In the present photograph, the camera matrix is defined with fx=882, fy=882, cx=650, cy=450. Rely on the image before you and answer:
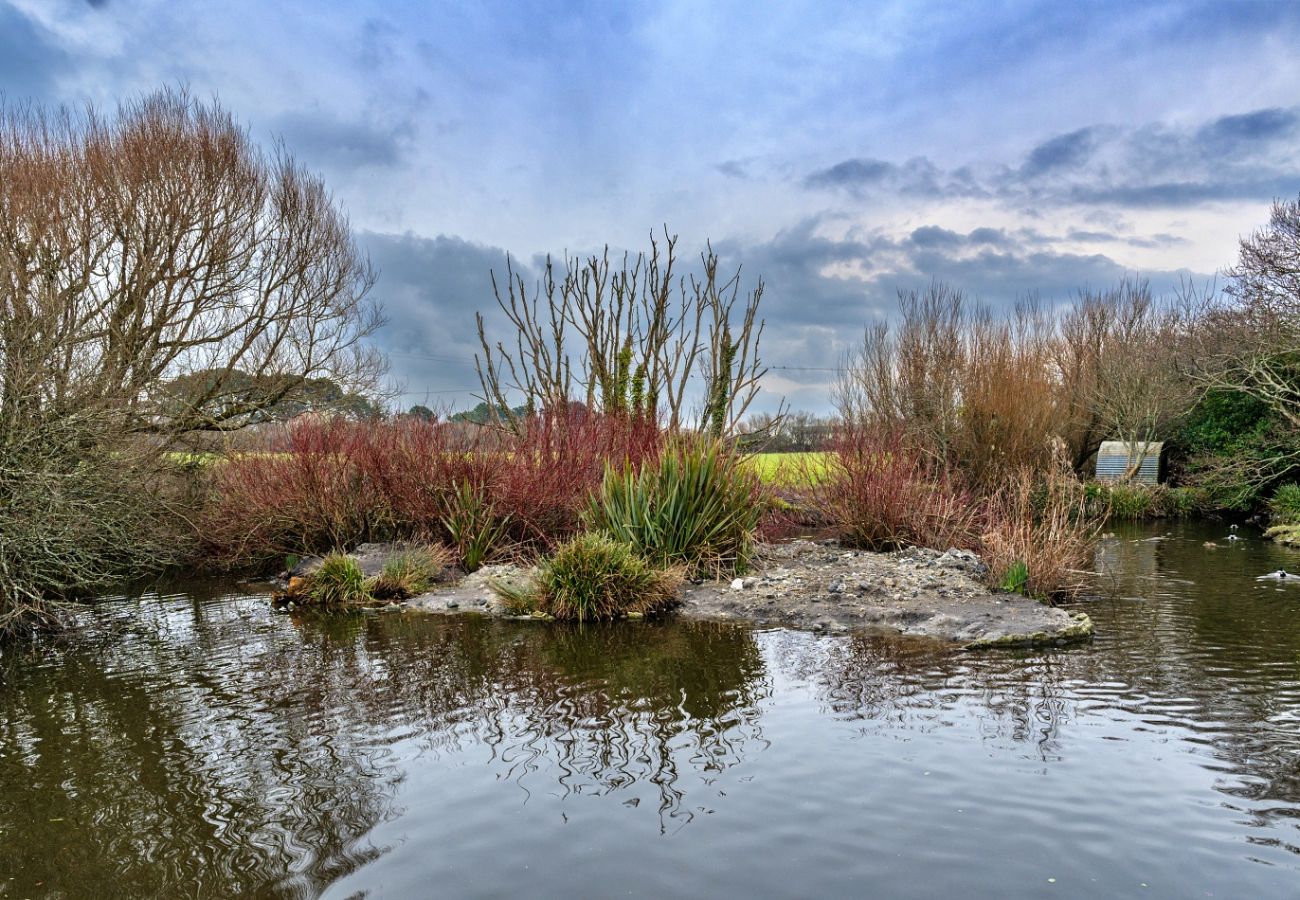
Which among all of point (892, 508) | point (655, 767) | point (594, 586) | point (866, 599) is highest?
point (892, 508)

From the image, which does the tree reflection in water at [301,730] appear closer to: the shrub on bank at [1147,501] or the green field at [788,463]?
the green field at [788,463]

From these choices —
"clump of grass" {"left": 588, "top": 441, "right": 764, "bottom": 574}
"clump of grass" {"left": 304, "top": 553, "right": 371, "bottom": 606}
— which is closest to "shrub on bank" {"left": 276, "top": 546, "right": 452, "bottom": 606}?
"clump of grass" {"left": 304, "top": 553, "right": 371, "bottom": 606}

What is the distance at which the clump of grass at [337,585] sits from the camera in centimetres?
1066

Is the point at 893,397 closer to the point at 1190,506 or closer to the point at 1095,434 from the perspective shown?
the point at 1190,506

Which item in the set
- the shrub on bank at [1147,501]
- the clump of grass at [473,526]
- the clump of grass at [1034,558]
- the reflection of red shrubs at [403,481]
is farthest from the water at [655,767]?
the shrub on bank at [1147,501]

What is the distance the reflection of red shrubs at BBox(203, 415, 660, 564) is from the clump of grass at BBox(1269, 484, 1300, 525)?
14.2 m

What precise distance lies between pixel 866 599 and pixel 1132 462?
21.2 metres

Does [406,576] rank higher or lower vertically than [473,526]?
lower

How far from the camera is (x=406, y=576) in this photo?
1102 centimetres

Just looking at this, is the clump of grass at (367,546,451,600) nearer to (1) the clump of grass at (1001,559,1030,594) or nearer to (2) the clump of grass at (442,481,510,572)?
(2) the clump of grass at (442,481,510,572)

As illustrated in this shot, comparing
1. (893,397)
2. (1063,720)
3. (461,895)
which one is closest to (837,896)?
(461,895)

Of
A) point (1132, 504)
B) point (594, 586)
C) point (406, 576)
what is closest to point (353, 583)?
point (406, 576)

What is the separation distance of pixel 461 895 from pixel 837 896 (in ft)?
5.03

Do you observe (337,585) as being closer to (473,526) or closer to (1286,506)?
(473,526)
